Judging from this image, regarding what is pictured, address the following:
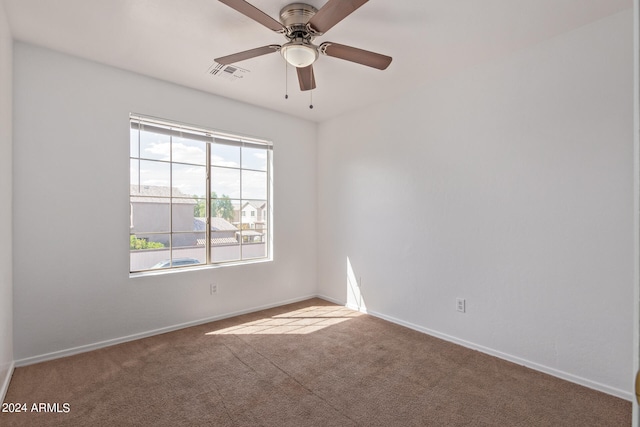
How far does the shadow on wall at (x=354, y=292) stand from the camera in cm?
391

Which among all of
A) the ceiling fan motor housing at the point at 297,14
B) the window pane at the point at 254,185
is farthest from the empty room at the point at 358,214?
the window pane at the point at 254,185

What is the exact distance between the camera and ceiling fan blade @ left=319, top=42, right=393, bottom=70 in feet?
6.91

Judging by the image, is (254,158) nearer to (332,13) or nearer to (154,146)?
(154,146)

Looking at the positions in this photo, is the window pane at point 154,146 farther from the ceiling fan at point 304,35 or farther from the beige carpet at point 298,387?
the beige carpet at point 298,387

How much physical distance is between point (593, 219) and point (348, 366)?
6.93 feet

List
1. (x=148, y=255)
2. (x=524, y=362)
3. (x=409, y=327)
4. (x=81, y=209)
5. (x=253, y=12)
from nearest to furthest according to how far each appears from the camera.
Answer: (x=253, y=12) < (x=524, y=362) < (x=81, y=209) < (x=148, y=255) < (x=409, y=327)

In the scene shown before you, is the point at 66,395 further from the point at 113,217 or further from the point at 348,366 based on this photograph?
the point at 348,366

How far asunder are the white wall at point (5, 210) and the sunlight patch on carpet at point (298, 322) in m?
1.48

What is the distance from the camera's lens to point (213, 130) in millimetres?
3539

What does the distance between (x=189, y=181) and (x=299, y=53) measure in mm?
2025

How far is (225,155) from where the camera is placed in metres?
3.77

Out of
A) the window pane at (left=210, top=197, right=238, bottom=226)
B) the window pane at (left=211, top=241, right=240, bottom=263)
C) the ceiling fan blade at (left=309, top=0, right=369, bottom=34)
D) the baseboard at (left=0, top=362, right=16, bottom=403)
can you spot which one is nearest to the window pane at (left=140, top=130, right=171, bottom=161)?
the window pane at (left=210, top=197, right=238, bottom=226)

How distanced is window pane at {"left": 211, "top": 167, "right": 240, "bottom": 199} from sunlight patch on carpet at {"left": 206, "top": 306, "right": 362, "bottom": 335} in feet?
5.06

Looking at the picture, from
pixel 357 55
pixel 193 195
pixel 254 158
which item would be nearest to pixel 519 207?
pixel 357 55
